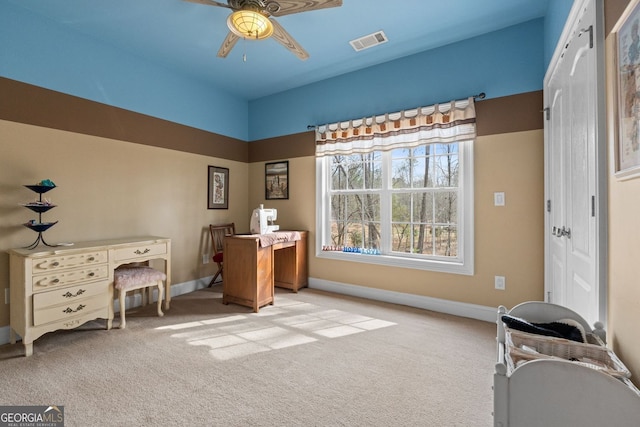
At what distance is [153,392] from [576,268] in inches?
106

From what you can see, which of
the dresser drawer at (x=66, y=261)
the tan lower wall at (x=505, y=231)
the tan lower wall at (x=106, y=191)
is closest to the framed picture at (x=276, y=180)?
the tan lower wall at (x=106, y=191)

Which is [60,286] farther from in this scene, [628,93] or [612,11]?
[612,11]

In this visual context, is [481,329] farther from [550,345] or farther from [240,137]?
[240,137]

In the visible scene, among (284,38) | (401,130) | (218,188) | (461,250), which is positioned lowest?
(461,250)

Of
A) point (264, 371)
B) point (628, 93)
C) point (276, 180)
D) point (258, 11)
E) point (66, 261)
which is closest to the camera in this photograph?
point (628, 93)

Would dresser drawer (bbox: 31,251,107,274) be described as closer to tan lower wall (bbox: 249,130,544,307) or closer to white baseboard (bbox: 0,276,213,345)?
white baseboard (bbox: 0,276,213,345)

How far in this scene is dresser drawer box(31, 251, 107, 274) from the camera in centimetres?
222

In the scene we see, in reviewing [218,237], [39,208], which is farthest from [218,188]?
[39,208]

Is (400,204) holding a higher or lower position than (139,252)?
higher

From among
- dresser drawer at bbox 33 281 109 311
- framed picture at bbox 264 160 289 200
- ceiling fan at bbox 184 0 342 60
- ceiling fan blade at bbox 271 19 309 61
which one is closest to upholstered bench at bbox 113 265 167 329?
dresser drawer at bbox 33 281 109 311

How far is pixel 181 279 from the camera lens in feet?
12.4

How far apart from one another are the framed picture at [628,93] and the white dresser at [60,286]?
350cm

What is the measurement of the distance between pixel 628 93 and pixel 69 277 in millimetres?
3634

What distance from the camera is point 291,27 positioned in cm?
276
